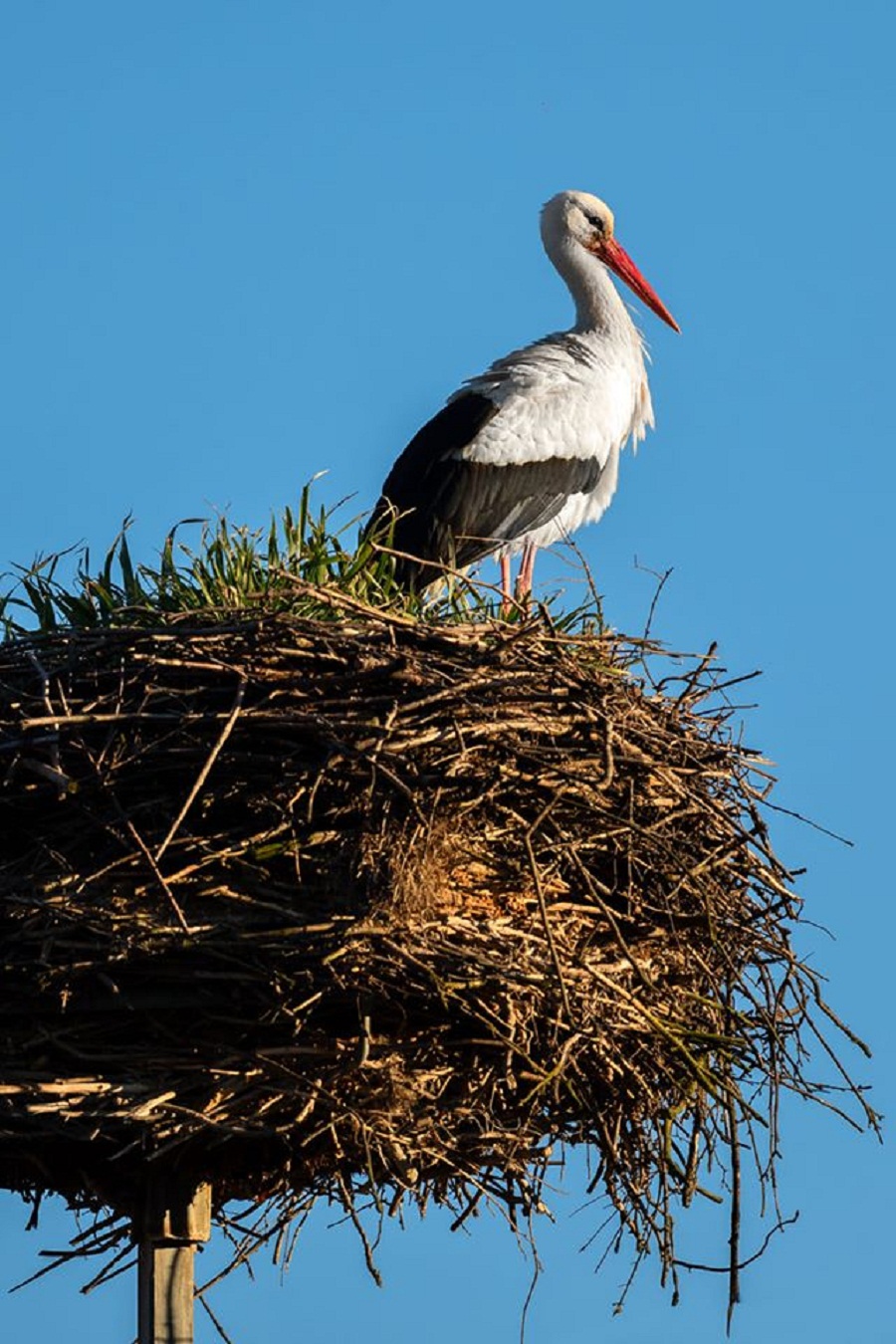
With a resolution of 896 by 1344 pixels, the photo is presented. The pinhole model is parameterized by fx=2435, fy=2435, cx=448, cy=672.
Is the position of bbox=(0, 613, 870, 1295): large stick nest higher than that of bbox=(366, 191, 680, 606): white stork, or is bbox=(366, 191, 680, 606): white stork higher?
bbox=(366, 191, 680, 606): white stork

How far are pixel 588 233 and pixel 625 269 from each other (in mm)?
243

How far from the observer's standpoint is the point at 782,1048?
21.5 feet

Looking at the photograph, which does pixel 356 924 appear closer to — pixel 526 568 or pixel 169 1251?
pixel 169 1251

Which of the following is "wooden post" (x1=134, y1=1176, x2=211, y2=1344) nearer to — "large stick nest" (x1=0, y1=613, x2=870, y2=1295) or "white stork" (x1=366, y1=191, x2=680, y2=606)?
"large stick nest" (x1=0, y1=613, x2=870, y2=1295)

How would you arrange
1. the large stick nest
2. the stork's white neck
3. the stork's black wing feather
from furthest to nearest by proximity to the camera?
the stork's white neck
the stork's black wing feather
the large stick nest

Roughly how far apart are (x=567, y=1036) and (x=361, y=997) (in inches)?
21.8

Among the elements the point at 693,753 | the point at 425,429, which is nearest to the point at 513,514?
the point at 425,429

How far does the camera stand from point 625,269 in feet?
37.3

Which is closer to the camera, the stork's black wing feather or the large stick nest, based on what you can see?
the large stick nest

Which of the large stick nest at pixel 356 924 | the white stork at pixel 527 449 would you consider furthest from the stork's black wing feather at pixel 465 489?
the large stick nest at pixel 356 924

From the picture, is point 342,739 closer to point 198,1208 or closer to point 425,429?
point 198,1208

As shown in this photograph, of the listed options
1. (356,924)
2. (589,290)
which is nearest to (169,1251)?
(356,924)

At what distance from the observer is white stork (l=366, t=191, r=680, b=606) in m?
9.96

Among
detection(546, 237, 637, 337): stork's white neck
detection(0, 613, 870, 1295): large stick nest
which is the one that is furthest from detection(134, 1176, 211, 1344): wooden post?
detection(546, 237, 637, 337): stork's white neck
